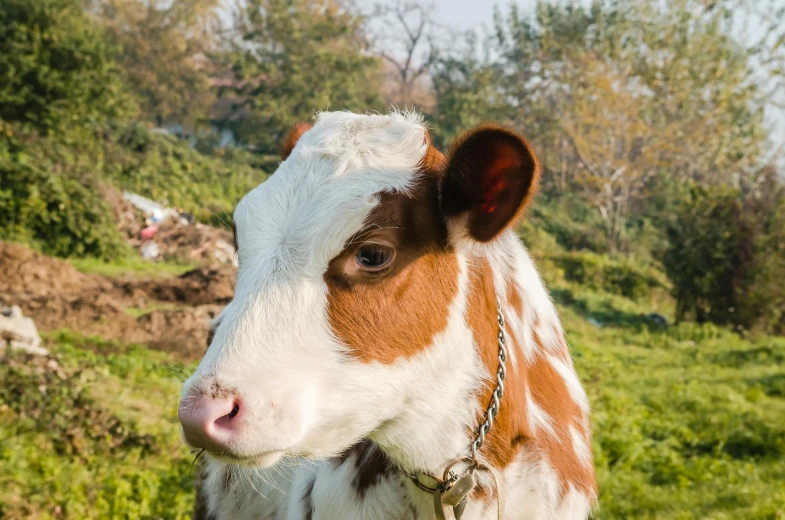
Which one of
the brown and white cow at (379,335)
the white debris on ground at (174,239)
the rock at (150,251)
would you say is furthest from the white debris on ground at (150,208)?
the brown and white cow at (379,335)

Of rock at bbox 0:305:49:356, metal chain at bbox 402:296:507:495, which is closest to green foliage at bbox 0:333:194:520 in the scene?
rock at bbox 0:305:49:356

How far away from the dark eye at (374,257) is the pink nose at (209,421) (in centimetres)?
50

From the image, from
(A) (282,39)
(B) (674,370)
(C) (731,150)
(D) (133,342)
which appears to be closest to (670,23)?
(C) (731,150)

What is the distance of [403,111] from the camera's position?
2406 mm

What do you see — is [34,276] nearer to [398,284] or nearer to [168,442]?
[168,442]

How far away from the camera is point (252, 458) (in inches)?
63.2

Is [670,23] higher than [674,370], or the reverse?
[670,23]

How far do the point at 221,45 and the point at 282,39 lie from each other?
937cm

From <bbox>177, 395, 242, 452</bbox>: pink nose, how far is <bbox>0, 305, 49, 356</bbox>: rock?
564cm

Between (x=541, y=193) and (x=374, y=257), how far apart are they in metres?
23.7

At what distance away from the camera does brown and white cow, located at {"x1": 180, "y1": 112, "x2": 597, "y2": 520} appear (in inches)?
64.6

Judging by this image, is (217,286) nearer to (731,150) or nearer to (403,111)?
(403,111)

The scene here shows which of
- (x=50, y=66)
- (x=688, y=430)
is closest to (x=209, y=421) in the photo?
(x=688, y=430)

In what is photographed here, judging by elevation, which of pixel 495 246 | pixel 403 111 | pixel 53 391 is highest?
pixel 403 111
